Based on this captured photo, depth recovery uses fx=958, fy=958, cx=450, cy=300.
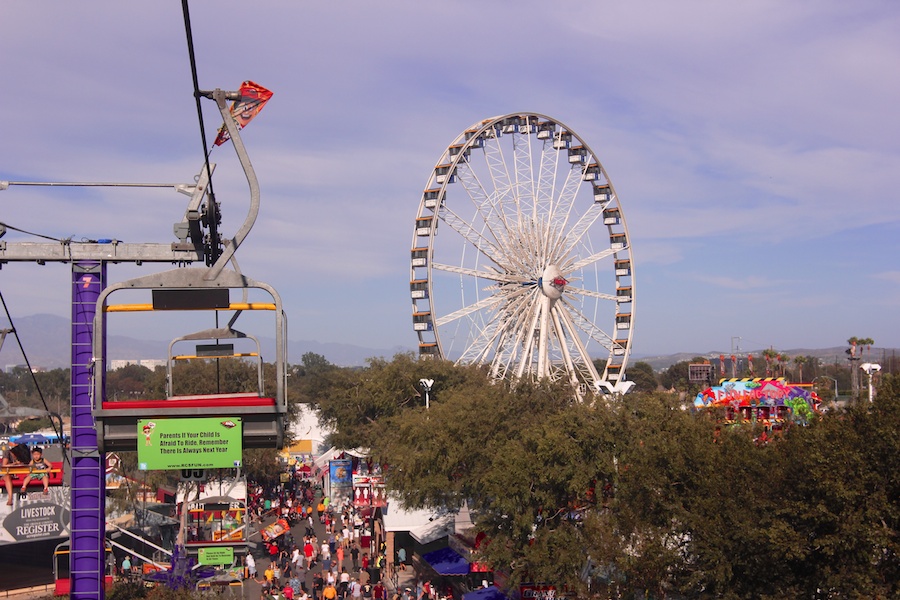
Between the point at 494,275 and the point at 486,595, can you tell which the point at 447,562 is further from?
the point at 494,275

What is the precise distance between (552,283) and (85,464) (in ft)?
114

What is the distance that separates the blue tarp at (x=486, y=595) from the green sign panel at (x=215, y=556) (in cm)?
708

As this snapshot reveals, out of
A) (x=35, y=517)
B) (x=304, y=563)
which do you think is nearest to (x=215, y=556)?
(x=35, y=517)

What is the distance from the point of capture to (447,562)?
2961cm

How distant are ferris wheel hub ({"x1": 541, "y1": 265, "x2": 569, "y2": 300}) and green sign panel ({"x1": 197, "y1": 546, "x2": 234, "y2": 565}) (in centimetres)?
2420

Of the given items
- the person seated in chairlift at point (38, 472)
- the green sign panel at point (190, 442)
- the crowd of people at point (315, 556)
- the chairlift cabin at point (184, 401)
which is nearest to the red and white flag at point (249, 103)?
the chairlift cabin at point (184, 401)

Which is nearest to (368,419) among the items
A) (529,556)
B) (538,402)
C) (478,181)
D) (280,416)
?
(478,181)

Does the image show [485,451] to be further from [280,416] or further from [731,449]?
[280,416]

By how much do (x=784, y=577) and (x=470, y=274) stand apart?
102 feet

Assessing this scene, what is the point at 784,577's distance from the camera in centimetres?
1772

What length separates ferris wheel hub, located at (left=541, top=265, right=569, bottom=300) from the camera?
48.0 meters

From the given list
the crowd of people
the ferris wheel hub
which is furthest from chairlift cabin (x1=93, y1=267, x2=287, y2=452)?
the ferris wheel hub

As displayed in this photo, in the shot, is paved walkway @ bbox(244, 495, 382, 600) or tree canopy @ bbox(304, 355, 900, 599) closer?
tree canopy @ bbox(304, 355, 900, 599)

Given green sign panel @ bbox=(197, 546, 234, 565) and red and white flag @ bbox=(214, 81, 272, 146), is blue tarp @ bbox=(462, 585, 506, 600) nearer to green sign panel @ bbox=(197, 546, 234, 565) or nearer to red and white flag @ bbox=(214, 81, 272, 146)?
green sign panel @ bbox=(197, 546, 234, 565)
